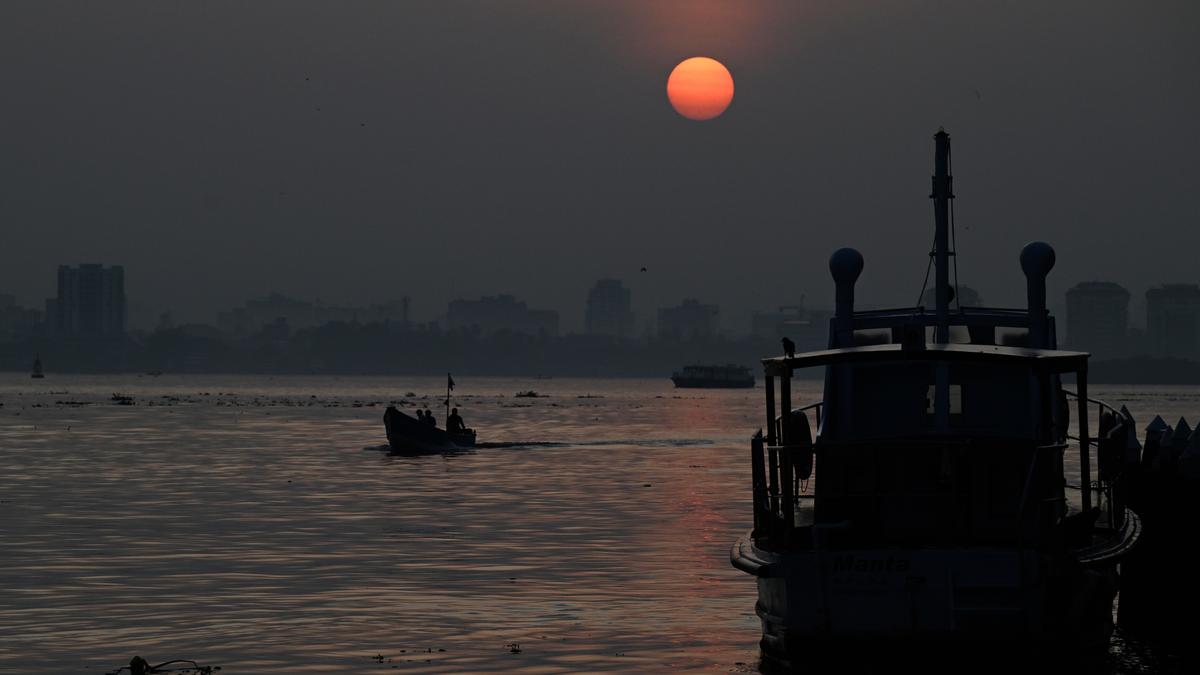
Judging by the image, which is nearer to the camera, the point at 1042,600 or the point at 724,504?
Result: the point at 1042,600

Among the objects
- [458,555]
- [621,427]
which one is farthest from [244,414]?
[458,555]

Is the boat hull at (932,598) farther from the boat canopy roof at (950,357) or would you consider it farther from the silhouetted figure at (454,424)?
the silhouetted figure at (454,424)

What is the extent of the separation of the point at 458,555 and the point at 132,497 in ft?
69.0

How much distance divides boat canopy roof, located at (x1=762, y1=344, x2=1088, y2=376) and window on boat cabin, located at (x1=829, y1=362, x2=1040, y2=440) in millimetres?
1539

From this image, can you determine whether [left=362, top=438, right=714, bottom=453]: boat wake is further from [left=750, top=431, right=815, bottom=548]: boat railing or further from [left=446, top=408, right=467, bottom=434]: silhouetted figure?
[left=750, top=431, right=815, bottom=548]: boat railing

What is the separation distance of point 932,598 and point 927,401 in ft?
15.4

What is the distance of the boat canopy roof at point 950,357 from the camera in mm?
20609

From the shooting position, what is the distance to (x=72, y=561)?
3547 cm

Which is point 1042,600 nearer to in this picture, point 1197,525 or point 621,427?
point 1197,525

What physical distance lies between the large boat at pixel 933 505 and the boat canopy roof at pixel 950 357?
1.0 inches

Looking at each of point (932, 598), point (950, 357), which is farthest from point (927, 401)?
point (932, 598)

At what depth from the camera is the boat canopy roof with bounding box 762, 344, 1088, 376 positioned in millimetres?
20609

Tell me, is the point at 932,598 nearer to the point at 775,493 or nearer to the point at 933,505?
the point at 775,493

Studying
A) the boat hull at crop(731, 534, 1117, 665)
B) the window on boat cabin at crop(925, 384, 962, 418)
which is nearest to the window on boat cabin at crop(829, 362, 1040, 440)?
the window on boat cabin at crop(925, 384, 962, 418)
